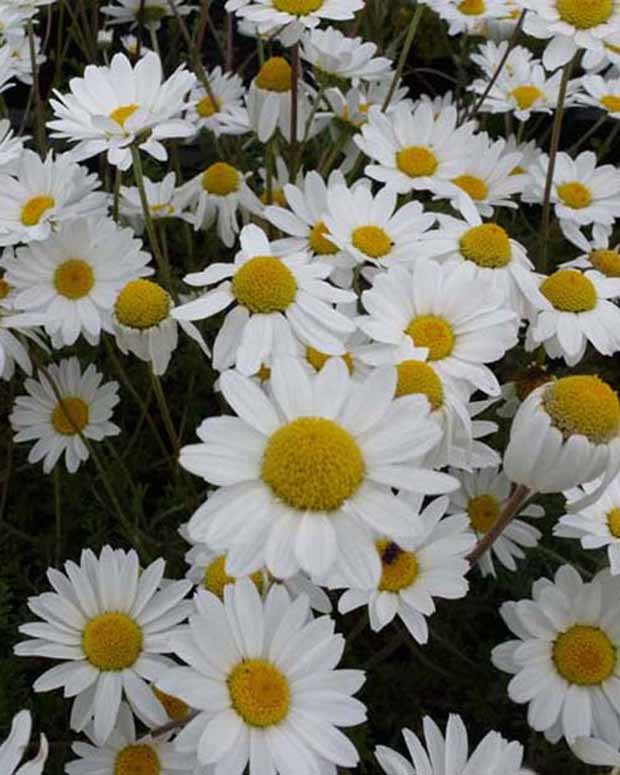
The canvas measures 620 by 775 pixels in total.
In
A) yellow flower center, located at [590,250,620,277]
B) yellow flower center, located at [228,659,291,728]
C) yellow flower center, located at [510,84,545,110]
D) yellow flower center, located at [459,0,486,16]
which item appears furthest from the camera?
yellow flower center, located at [510,84,545,110]

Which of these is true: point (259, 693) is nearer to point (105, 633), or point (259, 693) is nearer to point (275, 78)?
point (105, 633)

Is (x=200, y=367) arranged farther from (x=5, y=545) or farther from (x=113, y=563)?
(x=113, y=563)

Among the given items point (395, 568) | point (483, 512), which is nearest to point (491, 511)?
point (483, 512)

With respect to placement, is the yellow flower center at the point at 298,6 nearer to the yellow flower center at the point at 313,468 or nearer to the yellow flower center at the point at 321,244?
the yellow flower center at the point at 321,244

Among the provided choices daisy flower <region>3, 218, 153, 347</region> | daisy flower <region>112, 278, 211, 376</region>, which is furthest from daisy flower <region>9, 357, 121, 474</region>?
daisy flower <region>112, 278, 211, 376</region>

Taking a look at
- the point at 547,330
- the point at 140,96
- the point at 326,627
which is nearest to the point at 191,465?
the point at 326,627

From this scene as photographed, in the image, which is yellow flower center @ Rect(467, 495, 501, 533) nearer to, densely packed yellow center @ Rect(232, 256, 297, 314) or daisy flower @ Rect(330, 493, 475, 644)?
daisy flower @ Rect(330, 493, 475, 644)
